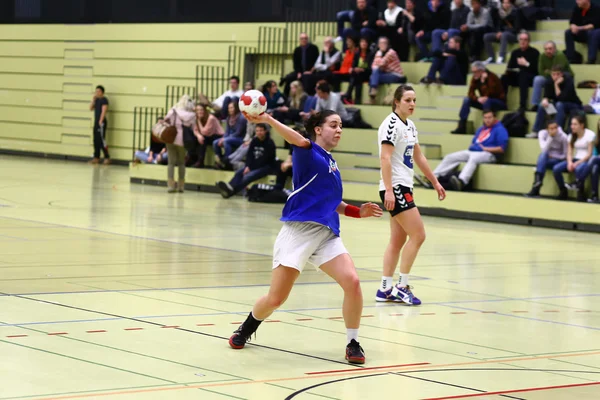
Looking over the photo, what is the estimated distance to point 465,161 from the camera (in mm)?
20625

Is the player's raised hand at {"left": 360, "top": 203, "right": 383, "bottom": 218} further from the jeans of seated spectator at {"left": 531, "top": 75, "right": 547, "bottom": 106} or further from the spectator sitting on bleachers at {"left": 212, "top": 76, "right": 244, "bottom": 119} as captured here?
the spectator sitting on bleachers at {"left": 212, "top": 76, "right": 244, "bottom": 119}

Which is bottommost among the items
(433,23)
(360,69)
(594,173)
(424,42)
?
(594,173)

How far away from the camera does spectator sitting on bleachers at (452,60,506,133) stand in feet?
69.8

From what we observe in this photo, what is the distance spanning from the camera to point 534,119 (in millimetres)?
20922

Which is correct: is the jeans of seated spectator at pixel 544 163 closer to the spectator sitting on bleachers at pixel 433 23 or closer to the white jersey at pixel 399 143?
the spectator sitting on bleachers at pixel 433 23

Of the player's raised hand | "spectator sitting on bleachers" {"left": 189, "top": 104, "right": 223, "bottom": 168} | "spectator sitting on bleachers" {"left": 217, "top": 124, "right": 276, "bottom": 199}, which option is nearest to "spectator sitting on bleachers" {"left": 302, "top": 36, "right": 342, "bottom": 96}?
"spectator sitting on bleachers" {"left": 189, "top": 104, "right": 223, "bottom": 168}

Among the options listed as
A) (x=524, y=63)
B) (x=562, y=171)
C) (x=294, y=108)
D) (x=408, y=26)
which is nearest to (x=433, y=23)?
(x=408, y=26)

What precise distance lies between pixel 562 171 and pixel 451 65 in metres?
4.86

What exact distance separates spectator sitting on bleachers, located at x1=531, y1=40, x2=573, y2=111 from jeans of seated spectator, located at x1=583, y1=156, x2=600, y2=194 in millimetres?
2744

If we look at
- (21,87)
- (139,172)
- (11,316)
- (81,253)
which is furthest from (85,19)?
(11,316)

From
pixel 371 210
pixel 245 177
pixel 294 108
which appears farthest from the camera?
pixel 294 108

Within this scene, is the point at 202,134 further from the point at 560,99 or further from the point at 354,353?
the point at 354,353

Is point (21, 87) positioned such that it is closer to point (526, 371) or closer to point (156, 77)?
point (156, 77)

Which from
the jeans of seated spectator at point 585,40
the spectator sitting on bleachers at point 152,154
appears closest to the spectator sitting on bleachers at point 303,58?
the spectator sitting on bleachers at point 152,154
